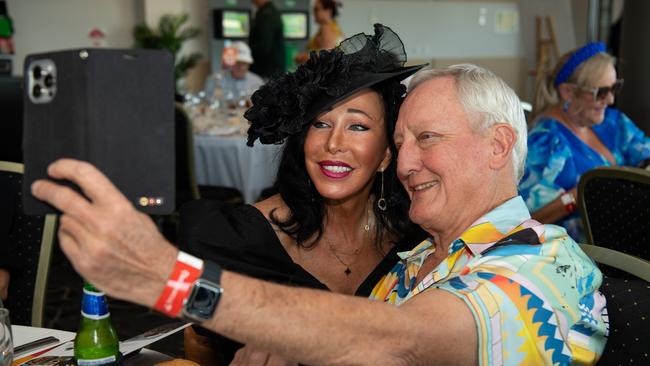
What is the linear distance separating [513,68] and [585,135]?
1112 cm

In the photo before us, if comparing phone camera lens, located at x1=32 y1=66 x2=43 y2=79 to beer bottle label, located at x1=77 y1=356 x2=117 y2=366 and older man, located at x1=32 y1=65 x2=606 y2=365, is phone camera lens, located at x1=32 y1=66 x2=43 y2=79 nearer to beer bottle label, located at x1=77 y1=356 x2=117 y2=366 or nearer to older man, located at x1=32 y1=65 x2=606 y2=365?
older man, located at x1=32 y1=65 x2=606 y2=365

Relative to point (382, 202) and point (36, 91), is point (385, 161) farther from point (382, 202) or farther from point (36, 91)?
point (36, 91)


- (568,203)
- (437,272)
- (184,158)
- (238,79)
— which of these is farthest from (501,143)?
(238,79)

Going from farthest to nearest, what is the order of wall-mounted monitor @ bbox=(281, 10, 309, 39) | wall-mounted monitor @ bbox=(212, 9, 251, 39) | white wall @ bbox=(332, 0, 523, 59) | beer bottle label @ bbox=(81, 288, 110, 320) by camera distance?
white wall @ bbox=(332, 0, 523, 59)
wall-mounted monitor @ bbox=(281, 10, 309, 39)
wall-mounted monitor @ bbox=(212, 9, 251, 39)
beer bottle label @ bbox=(81, 288, 110, 320)

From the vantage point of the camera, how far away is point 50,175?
93 centimetres

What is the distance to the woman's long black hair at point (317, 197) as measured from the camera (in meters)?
2.11

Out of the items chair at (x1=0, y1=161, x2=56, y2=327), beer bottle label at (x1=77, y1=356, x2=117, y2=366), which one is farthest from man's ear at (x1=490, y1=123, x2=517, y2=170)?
chair at (x1=0, y1=161, x2=56, y2=327)

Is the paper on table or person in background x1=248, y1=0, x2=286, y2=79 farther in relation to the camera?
person in background x1=248, y1=0, x2=286, y2=79

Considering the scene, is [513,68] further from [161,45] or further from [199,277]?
[199,277]

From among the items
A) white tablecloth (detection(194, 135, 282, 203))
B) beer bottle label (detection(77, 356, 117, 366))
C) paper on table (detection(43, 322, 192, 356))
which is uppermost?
beer bottle label (detection(77, 356, 117, 366))

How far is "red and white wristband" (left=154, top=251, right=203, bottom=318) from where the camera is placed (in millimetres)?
950

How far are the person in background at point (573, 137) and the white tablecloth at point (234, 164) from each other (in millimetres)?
2095

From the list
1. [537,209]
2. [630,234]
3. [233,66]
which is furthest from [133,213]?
[233,66]

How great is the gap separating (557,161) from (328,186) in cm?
175
